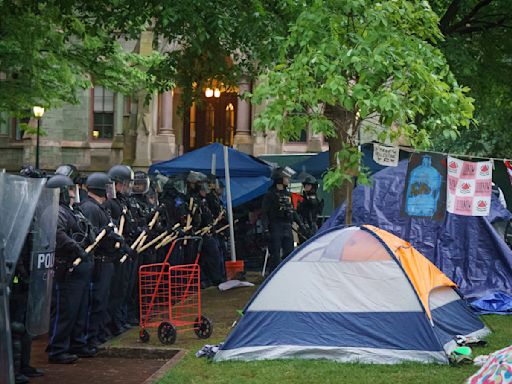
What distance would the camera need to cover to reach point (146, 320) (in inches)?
480

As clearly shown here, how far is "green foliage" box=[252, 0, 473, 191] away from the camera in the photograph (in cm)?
1059

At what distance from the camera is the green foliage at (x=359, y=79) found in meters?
10.6

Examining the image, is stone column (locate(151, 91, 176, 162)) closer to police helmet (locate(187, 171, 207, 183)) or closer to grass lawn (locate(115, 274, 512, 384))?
police helmet (locate(187, 171, 207, 183))

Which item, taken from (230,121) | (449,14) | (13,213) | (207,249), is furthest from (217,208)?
(230,121)

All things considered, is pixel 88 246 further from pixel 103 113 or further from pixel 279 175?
Answer: pixel 103 113

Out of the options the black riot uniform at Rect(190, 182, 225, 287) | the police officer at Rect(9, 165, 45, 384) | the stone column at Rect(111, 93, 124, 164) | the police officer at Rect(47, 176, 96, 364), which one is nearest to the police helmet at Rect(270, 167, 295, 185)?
the black riot uniform at Rect(190, 182, 225, 287)

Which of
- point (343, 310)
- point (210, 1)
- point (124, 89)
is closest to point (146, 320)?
point (343, 310)

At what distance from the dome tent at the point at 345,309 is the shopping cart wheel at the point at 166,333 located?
1220 millimetres

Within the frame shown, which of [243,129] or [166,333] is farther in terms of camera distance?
[243,129]

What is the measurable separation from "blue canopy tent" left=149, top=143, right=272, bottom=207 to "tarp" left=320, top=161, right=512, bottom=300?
5444mm

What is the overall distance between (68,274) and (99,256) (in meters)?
0.81

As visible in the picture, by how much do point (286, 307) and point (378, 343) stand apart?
1113mm

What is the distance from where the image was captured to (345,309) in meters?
10.7

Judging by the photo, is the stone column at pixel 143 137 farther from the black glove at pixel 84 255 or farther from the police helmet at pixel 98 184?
the black glove at pixel 84 255
